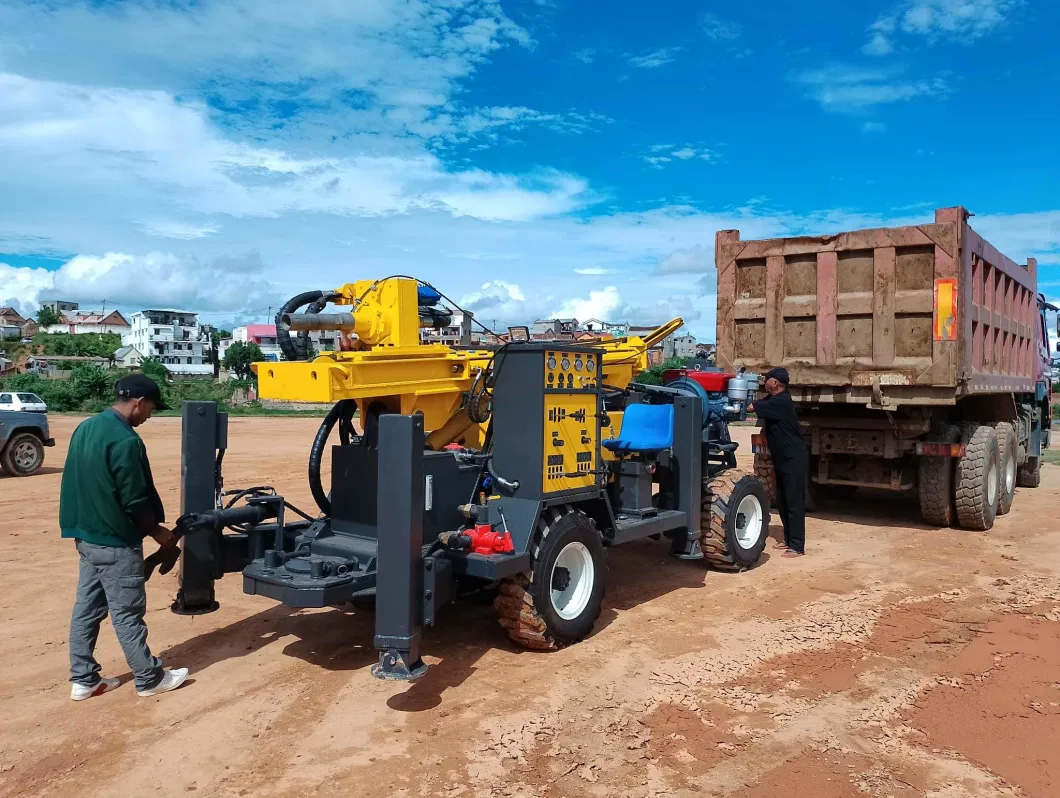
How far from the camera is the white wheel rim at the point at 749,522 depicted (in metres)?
7.54

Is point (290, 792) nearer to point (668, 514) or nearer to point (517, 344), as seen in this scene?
point (517, 344)

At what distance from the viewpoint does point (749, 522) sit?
25.0ft

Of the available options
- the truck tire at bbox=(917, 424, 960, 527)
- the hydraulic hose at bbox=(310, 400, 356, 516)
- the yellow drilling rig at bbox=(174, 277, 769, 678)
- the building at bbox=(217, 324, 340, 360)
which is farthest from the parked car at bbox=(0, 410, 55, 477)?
the building at bbox=(217, 324, 340, 360)

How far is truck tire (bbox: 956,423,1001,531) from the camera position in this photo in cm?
906

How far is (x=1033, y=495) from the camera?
483 inches

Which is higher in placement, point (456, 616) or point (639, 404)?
point (639, 404)

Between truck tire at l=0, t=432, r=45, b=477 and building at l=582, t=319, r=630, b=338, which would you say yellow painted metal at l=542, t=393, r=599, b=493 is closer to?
building at l=582, t=319, r=630, b=338

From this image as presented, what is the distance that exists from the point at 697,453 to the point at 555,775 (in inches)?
142

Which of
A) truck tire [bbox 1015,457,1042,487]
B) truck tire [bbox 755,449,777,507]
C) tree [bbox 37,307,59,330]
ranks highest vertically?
tree [bbox 37,307,59,330]

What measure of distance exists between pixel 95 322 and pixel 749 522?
155 m

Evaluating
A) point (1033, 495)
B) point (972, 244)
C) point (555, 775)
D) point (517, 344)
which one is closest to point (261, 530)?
point (517, 344)

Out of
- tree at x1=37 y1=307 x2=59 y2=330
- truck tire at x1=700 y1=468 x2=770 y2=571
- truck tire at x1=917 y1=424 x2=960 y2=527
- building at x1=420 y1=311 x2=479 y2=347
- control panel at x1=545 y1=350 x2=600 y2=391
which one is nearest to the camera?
control panel at x1=545 y1=350 x2=600 y2=391

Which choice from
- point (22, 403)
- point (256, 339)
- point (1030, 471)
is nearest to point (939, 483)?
point (1030, 471)

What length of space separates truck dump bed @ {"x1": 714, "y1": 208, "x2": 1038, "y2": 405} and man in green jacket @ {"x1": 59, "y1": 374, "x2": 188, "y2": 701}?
22.5 feet
